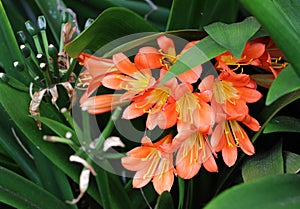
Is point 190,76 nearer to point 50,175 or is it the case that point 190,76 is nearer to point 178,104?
point 178,104

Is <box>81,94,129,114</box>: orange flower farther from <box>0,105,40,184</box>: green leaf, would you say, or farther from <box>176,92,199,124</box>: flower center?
<box>0,105,40,184</box>: green leaf

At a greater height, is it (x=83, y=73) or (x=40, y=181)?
(x=83, y=73)

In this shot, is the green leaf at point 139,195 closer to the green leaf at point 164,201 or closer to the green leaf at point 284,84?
the green leaf at point 164,201

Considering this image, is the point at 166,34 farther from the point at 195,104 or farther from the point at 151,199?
the point at 151,199

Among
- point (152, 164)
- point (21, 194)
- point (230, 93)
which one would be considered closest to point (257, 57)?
point (230, 93)

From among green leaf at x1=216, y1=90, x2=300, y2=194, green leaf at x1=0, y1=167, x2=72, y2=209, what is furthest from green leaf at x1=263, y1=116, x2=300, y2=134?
green leaf at x1=0, y1=167, x2=72, y2=209

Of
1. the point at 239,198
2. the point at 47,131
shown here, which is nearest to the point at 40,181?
the point at 47,131
